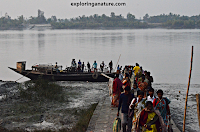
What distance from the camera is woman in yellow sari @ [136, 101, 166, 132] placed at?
19.7 ft

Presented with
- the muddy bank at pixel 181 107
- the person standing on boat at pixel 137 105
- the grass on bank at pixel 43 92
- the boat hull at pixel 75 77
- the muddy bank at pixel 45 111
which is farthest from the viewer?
the boat hull at pixel 75 77

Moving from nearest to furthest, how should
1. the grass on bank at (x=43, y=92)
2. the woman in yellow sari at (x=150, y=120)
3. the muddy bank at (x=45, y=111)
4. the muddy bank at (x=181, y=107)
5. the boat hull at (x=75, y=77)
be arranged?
the woman in yellow sari at (x=150, y=120) < the muddy bank at (x=45, y=111) < the muddy bank at (x=181, y=107) < the grass on bank at (x=43, y=92) < the boat hull at (x=75, y=77)

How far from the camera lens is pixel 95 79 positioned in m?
20.4

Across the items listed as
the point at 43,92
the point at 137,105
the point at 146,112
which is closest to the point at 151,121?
the point at 146,112

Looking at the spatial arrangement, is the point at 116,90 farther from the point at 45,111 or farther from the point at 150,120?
the point at 150,120

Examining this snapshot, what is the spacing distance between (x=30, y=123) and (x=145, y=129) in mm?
6112

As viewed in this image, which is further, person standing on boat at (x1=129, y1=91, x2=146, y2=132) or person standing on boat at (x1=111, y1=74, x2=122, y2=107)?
person standing on boat at (x1=111, y1=74, x2=122, y2=107)

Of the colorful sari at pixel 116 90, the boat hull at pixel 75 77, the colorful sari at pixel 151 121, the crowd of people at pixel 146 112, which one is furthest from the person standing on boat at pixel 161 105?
the boat hull at pixel 75 77

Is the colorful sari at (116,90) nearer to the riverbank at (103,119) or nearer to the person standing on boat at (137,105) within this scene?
the riverbank at (103,119)

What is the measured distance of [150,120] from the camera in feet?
19.8

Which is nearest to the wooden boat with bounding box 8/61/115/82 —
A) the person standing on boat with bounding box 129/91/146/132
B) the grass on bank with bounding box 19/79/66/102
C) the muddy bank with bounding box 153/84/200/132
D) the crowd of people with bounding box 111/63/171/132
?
the grass on bank with bounding box 19/79/66/102

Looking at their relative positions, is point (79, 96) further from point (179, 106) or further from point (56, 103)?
point (179, 106)

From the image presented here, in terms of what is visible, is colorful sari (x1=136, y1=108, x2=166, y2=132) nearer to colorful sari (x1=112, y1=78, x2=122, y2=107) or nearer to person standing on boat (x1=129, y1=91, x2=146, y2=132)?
person standing on boat (x1=129, y1=91, x2=146, y2=132)

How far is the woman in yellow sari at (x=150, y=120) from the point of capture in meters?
6.01
